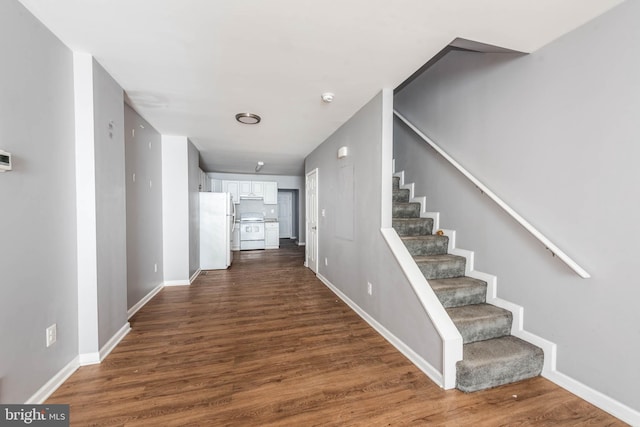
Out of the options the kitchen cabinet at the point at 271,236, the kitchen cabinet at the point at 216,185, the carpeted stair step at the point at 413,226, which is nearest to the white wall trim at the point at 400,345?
the carpeted stair step at the point at 413,226

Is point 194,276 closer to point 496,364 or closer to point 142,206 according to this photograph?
point 142,206

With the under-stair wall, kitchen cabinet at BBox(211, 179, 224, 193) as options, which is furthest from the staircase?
kitchen cabinet at BBox(211, 179, 224, 193)

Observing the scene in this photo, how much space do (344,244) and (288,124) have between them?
1835 millimetres

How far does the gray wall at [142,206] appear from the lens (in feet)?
9.41

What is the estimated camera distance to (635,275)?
1367 mm

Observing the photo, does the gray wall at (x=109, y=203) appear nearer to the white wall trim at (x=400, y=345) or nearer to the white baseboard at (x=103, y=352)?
the white baseboard at (x=103, y=352)

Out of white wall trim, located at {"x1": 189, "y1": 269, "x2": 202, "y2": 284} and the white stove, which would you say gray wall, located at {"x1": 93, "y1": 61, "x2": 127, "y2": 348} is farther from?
the white stove

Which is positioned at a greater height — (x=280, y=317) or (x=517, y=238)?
(x=517, y=238)

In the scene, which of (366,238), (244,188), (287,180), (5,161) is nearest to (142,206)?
(5,161)

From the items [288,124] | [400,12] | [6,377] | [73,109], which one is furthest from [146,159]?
[400,12]

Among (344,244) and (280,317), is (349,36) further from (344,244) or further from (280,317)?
(280,317)

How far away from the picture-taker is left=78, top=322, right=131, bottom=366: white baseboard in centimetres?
190

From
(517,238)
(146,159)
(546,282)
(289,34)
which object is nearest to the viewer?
(289,34)

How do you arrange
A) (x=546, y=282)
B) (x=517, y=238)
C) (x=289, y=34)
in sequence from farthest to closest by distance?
(x=517, y=238) → (x=546, y=282) → (x=289, y=34)
